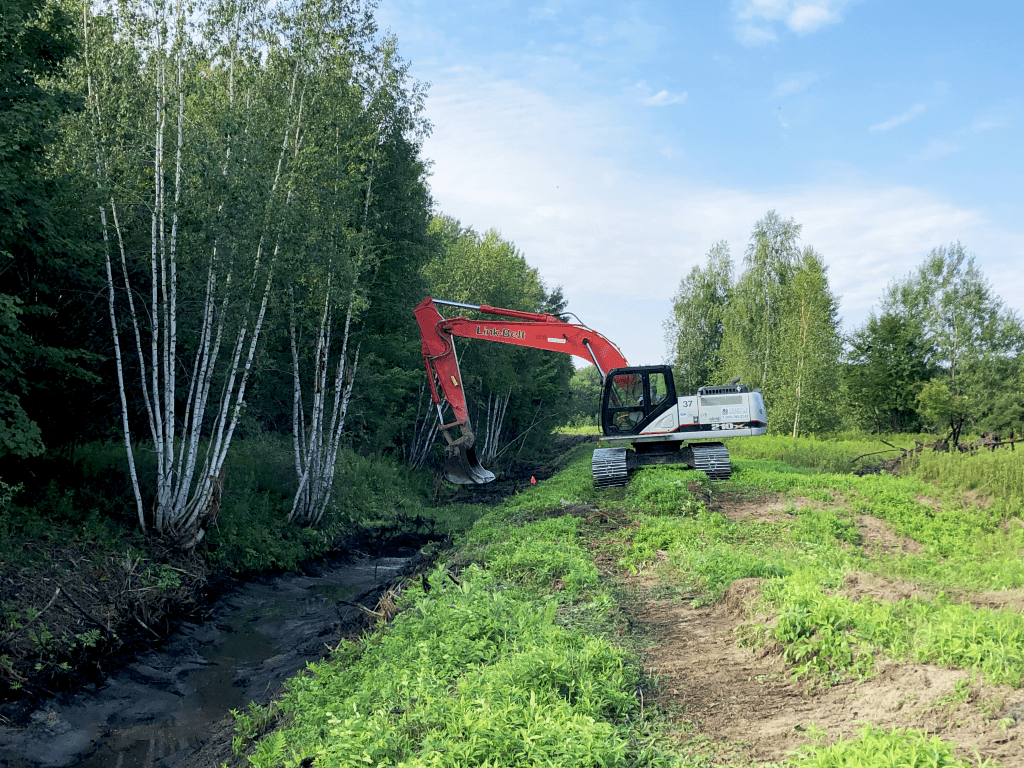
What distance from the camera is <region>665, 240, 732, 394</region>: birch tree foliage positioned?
50.5m

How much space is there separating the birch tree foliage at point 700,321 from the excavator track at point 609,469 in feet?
115

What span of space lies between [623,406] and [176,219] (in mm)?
9958

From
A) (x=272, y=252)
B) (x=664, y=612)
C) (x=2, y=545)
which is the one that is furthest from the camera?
(x=272, y=252)

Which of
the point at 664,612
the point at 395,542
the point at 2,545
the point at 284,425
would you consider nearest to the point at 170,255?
the point at 2,545

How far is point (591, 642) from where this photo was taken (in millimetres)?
5465

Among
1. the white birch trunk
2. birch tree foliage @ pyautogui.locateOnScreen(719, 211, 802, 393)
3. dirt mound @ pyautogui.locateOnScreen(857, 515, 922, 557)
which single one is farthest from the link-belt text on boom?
birch tree foliage @ pyautogui.locateOnScreen(719, 211, 802, 393)

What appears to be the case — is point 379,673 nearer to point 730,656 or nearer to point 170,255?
point 730,656

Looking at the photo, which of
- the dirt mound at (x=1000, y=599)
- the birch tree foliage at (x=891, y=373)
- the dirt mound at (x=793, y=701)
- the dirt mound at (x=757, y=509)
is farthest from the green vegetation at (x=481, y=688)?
the birch tree foliage at (x=891, y=373)

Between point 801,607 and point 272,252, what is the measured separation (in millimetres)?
11674

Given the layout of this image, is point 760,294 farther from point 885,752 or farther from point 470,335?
point 885,752

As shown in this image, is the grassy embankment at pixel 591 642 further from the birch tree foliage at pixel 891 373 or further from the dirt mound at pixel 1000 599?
the birch tree foliage at pixel 891 373

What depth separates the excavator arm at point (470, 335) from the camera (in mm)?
16828

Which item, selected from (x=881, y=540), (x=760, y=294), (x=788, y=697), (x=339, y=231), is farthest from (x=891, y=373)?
(x=788, y=697)

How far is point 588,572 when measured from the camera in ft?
27.0
